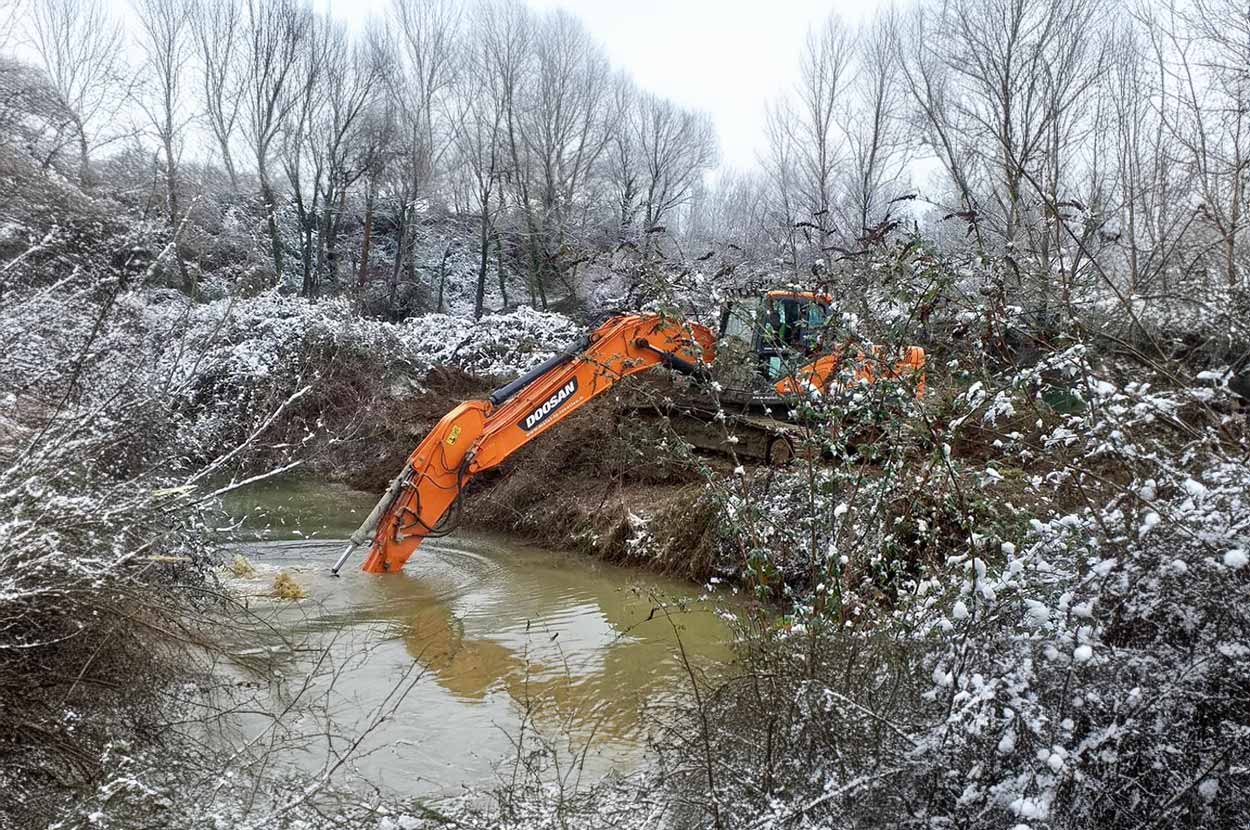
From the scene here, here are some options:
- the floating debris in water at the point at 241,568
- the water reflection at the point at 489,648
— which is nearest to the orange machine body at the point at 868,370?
the water reflection at the point at 489,648

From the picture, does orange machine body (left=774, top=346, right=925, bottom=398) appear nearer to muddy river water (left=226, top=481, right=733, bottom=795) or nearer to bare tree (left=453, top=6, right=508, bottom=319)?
muddy river water (left=226, top=481, right=733, bottom=795)

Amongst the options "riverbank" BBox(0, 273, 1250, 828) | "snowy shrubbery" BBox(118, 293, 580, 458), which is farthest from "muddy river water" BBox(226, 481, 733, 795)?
"snowy shrubbery" BBox(118, 293, 580, 458)

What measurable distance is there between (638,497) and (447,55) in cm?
2267

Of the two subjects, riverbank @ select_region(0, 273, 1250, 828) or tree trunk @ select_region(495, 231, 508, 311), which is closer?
riverbank @ select_region(0, 273, 1250, 828)

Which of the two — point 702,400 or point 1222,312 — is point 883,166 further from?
point 1222,312

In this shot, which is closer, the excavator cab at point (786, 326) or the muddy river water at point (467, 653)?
the excavator cab at point (786, 326)

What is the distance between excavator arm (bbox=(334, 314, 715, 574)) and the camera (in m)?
7.89

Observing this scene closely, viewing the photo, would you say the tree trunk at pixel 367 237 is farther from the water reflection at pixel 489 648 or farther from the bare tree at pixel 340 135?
the water reflection at pixel 489 648

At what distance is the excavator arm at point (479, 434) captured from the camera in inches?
311

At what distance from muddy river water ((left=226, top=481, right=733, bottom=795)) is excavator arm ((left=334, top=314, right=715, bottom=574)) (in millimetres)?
541

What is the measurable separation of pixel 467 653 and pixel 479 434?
84.7 inches

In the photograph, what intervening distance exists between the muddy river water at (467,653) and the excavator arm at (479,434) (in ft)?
1.78

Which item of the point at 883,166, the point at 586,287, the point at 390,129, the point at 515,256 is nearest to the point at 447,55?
the point at 390,129

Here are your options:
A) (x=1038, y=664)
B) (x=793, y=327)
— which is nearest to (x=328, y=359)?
(x=793, y=327)
